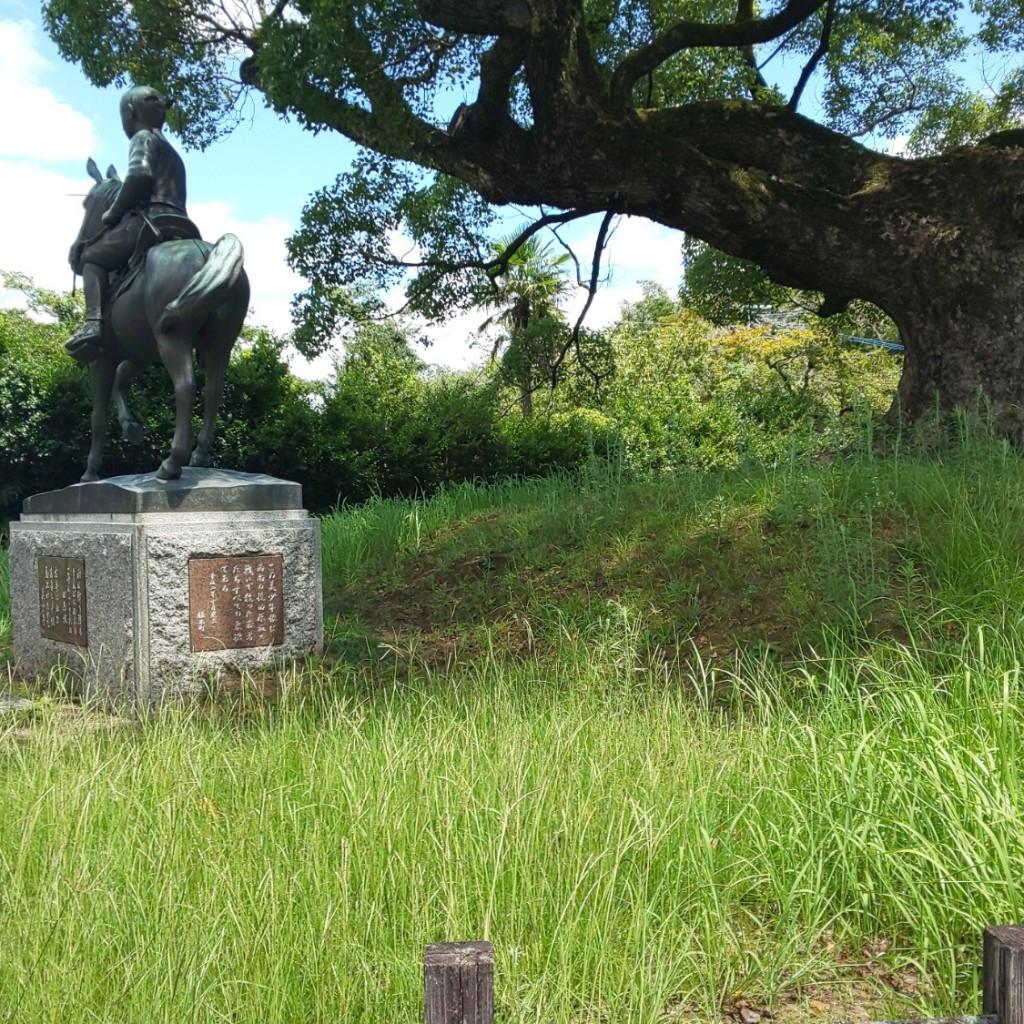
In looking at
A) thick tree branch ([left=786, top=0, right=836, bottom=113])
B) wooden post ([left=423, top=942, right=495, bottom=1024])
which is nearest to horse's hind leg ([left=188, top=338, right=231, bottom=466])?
wooden post ([left=423, top=942, right=495, bottom=1024])

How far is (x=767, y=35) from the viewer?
28.6ft

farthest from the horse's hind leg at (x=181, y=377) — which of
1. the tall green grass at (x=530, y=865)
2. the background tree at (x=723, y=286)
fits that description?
the background tree at (x=723, y=286)

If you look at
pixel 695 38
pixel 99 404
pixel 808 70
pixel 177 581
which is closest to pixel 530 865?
pixel 177 581

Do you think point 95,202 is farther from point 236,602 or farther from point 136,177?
point 236,602

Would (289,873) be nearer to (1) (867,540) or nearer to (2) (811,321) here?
(1) (867,540)

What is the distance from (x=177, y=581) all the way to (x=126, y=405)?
1661 millimetres

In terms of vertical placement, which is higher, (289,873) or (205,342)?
(205,342)

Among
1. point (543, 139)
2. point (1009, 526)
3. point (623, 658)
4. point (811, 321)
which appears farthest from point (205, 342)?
point (811, 321)

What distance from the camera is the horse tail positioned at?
17.3ft

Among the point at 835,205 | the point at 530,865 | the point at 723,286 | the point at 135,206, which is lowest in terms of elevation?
the point at 530,865

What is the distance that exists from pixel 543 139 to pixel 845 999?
7067 mm

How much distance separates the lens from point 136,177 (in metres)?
5.64

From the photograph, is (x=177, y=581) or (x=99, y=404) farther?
(x=99, y=404)

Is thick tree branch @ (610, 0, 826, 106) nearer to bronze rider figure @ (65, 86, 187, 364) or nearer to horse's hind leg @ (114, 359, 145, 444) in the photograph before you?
bronze rider figure @ (65, 86, 187, 364)
